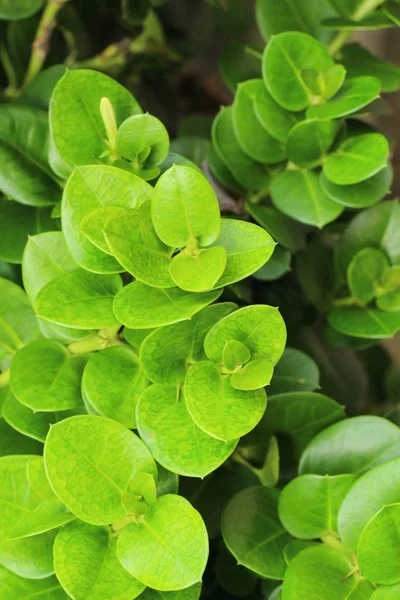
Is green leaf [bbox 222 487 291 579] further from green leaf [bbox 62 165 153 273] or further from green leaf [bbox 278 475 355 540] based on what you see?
green leaf [bbox 62 165 153 273]

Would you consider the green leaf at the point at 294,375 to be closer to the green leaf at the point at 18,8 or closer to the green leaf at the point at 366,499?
the green leaf at the point at 366,499

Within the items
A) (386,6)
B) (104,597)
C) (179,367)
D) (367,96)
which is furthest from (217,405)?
(386,6)

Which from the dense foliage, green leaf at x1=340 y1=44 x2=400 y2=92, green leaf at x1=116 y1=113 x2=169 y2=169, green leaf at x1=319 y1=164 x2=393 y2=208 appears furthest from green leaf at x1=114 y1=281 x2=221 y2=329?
green leaf at x1=340 y1=44 x2=400 y2=92

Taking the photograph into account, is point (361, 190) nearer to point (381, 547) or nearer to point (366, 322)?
point (366, 322)

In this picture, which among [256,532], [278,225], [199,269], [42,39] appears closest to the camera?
[199,269]

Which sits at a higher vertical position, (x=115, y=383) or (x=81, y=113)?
(x=81, y=113)

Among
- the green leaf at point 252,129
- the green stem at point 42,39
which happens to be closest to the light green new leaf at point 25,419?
the green leaf at point 252,129

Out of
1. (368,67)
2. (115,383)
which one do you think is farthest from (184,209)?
(368,67)
